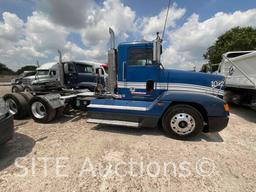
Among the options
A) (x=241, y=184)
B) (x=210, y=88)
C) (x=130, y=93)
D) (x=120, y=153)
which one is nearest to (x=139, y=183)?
(x=120, y=153)

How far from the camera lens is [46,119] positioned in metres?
4.68

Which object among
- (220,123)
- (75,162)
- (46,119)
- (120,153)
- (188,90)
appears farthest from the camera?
(46,119)

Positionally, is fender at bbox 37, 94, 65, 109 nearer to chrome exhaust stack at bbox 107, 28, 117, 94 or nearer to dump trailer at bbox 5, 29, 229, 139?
dump trailer at bbox 5, 29, 229, 139

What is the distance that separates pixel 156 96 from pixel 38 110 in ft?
12.9

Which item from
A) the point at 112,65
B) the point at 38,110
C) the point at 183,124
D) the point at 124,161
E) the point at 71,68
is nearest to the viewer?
the point at 124,161

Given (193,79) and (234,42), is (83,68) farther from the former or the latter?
(234,42)

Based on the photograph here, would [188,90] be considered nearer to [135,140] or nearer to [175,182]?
[135,140]

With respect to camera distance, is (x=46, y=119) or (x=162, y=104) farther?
(x=46, y=119)

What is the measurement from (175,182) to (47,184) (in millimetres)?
1962

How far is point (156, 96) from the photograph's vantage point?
4098mm

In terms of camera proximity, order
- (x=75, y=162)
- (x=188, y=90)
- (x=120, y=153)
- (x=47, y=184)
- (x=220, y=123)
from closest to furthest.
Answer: (x=47, y=184), (x=75, y=162), (x=120, y=153), (x=220, y=123), (x=188, y=90)

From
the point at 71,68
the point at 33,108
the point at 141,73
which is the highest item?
the point at 71,68

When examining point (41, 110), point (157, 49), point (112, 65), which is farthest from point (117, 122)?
point (41, 110)

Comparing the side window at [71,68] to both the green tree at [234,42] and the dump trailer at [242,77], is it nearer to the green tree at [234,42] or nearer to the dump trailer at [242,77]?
the dump trailer at [242,77]
